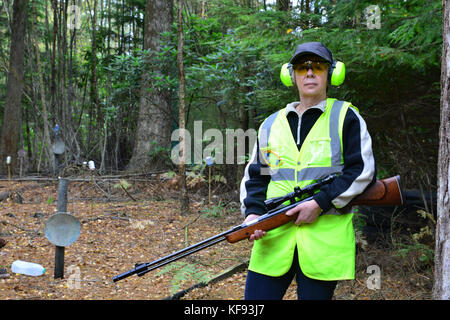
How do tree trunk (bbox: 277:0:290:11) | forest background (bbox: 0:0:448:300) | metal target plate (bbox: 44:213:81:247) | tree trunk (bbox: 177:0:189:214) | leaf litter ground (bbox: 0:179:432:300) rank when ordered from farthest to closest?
tree trunk (bbox: 277:0:290:11), tree trunk (bbox: 177:0:189:214), metal target plate (bbox: 44:213:81:247), leaf litter ground (bbox: 0:179:432:300), forest background (bbox: 0:0:448:300)

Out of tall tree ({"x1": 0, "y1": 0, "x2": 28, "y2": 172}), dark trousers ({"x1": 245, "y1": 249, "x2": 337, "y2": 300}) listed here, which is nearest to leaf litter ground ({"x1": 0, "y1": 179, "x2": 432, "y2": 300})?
dark trousers ({"x1": 245, "y1": 249, "x2": 337, "y2": 300})

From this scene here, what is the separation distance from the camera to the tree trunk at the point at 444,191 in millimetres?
2549

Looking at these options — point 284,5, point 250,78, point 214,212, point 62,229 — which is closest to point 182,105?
point 250,78

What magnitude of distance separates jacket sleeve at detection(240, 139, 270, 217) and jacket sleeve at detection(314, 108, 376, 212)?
402 millimetres

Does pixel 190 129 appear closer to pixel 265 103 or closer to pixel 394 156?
pixel 265 103

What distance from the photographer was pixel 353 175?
7.25 ft

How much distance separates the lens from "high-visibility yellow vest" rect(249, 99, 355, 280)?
2.20 meters

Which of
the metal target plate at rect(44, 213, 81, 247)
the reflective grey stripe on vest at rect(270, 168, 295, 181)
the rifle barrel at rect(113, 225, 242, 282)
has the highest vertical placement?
the reflective grey stripe on vest at rect(270, 168, 295, 181)

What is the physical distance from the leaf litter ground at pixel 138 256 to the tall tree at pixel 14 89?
695 centimetres

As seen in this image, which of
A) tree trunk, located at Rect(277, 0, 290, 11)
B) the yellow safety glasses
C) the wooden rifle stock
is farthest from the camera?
tree trunk, located at Rect(277, 0, 290, 11)

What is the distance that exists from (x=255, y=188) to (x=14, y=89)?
1505cm

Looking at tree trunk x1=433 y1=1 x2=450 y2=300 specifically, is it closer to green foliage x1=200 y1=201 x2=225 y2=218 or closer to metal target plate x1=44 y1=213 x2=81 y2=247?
metal target plate x1=44 y1=213 x2=81 y2=247

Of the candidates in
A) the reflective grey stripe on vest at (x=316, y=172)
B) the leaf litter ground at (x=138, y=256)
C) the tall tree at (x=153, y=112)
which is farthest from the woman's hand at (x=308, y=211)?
the tall tree at (x=153, y=112)

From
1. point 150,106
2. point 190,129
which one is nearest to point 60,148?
point 150,106
